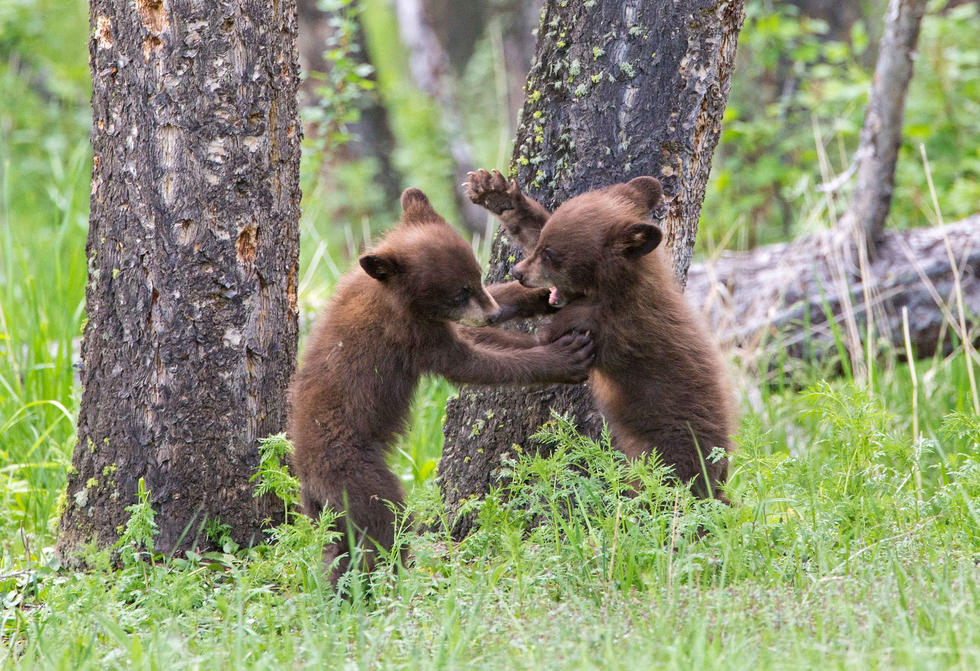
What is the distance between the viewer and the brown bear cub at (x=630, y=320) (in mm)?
4312

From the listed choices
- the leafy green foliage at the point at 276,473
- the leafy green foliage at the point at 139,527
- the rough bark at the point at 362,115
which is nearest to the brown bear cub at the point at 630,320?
the leafy green foliage at the point at 276,473

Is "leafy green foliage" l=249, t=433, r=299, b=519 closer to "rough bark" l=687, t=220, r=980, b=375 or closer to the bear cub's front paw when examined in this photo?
the bear cub's front paw

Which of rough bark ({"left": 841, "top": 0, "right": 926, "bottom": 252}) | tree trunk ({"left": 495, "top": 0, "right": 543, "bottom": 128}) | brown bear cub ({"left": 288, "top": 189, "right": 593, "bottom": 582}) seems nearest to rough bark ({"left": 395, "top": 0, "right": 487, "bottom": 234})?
tree trunk ({"left": 495, "top": 0, "right": 543, "bottom": 128})

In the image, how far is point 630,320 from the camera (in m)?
4.38

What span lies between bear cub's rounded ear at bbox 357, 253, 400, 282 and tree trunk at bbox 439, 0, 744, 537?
0.77 m

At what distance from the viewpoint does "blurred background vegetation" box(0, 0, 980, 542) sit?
605 centimetres

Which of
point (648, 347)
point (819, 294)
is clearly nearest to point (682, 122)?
point (648, 347)

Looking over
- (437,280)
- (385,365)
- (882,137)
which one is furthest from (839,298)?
(385,365)

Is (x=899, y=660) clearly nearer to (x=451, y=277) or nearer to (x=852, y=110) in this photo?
(x=451, y=277)

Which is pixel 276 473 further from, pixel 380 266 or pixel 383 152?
pixel 383 152

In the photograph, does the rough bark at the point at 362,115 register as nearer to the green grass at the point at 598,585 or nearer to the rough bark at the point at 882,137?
the rough bark at the point at 882,137

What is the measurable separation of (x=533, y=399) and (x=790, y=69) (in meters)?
8.08

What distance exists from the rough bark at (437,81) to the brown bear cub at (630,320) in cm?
941

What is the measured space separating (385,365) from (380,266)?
0.41m
